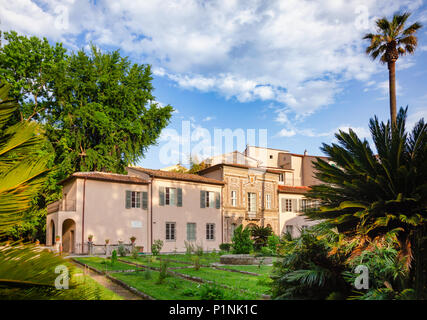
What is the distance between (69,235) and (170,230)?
25.1 feet

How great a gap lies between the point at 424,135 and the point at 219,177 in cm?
2891

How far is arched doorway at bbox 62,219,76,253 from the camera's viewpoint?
2605cm

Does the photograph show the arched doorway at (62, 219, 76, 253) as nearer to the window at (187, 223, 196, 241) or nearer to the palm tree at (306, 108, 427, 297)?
the window at (187, 223, 196, 241)

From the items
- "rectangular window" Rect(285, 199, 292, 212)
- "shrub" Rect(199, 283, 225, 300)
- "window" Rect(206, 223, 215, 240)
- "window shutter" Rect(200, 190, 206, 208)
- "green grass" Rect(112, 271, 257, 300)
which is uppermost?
"window shutter" Rect(200, 190, 206, 208)

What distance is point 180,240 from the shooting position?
97.5 ft

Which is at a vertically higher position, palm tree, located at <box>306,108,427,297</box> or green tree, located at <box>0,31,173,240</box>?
green tree, located at <box>0,31,173,240</box>

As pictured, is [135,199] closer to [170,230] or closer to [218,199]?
[170,230]

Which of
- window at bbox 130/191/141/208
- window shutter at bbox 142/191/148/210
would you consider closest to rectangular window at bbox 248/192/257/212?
window shutter at bbox 142/191/148/210

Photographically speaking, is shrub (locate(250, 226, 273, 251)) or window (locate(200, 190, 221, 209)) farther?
window (locate(200, 190, 221, 209))

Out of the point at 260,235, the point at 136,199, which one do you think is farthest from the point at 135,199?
the point at 260,235

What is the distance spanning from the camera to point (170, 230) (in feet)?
96.4

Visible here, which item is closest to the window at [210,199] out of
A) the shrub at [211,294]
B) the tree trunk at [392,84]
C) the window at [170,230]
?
the window at [170,230]

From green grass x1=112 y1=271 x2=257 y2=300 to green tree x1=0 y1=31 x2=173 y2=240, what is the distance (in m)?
Answer: 19.4
